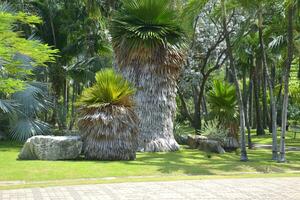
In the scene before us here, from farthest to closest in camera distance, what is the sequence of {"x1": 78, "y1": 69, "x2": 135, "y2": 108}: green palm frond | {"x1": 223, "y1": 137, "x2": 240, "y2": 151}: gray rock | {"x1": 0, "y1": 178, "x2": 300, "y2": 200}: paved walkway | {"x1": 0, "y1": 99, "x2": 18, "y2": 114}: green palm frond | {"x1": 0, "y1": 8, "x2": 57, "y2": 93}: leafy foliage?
1. {"x1": 223, "y1": 137, "x2": 240, "y2": 151}: gray rock
2. {"x1": 0, "y1": 99, "x2": 18, "y2": 114}: green palm frond
3. {"x1": 78, "y1": 69, "x2": 135, "y2": 108}: green palm frond
4. {"x1": 0, "y1": 8, "x2": 57, "y2": 93}: leafy foliage
5. {"x1": 0, "y1": 178, "x2": 300, "y2": 200}: paved walkway

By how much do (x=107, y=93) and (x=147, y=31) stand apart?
4199 millimetres

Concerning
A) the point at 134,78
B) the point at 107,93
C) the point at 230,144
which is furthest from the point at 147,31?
the point at 230,144

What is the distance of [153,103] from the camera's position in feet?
68.1

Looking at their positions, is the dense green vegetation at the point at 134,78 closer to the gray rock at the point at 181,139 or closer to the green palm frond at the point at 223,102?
the green palm frond at the point at 223,102

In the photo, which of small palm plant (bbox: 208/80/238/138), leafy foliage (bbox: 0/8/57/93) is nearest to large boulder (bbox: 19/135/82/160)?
leafy foliage (bbox: 0/8/57/93)

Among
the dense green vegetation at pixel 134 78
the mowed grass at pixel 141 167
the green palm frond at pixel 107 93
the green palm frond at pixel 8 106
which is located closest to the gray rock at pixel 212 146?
the dense green vegetation at pixel 134 78

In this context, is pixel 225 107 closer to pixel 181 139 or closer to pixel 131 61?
pixel 181 139

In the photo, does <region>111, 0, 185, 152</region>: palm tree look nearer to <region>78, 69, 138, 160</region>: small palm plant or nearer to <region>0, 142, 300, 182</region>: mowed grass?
<region>0, 142, 300, 182</region>: mowed grass

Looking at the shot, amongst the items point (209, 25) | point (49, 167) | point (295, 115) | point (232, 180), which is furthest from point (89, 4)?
point (295, 115)

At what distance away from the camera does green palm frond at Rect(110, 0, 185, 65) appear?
20219 millimetres

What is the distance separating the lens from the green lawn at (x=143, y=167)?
13.5 metres

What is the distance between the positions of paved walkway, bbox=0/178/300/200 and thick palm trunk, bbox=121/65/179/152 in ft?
27.2

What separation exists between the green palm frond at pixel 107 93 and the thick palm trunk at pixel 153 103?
10.5ft

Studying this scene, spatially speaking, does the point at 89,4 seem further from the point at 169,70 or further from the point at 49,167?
the point at 49,167
